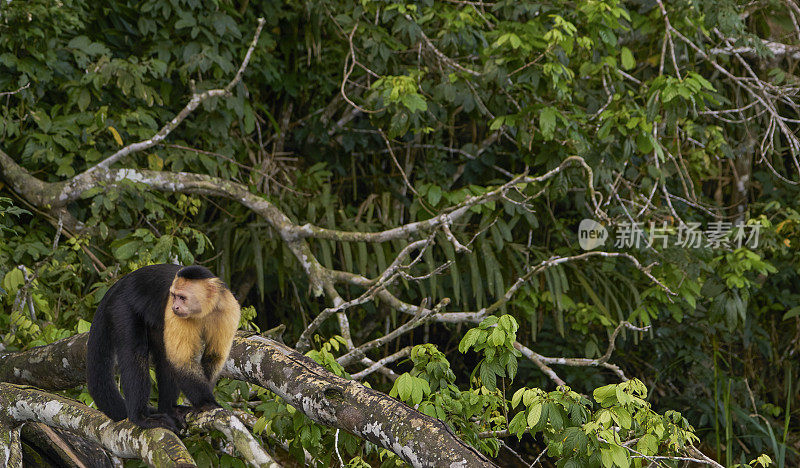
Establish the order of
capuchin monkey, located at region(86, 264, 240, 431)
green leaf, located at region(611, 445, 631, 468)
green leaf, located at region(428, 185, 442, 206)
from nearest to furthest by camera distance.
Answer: green leaf, located at region(611, 445, 631, 468) → capuchin monkey, located at region(86, 264, 240, 431) → green leaf, located at region(428, 185, 442, 206)

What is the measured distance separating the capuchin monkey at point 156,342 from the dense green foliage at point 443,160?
0.51 meters

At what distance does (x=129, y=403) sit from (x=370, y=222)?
2.67 metres

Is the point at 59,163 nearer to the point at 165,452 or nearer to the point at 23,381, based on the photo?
the point at 23,381

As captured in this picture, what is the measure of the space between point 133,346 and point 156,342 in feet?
0.25

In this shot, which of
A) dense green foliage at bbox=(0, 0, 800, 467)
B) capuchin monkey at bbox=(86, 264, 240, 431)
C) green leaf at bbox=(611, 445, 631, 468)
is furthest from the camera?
dense green foliage at bbox=(0, 0, 800, 467)

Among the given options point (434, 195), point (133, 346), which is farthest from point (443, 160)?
A: point (133, 346)

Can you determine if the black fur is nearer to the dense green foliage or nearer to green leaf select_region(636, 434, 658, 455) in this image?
the dense green foliage

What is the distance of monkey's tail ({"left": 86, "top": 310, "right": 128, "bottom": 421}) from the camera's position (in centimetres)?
222

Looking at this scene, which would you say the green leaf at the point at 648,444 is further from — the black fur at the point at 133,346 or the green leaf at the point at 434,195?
the green leaf at the point at 434,195

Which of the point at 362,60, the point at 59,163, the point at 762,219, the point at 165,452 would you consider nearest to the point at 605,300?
the point at 762,219

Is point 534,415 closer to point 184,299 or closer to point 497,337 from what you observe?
point 497,337

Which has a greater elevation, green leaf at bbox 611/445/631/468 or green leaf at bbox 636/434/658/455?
green leaf at bbox 611/445/631/468

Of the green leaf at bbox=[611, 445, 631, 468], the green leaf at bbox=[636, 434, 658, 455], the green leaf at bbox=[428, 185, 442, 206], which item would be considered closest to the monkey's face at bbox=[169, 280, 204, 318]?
the green leaf at bbox=[611, 445, 631, 468]

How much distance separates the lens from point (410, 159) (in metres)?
5.19
